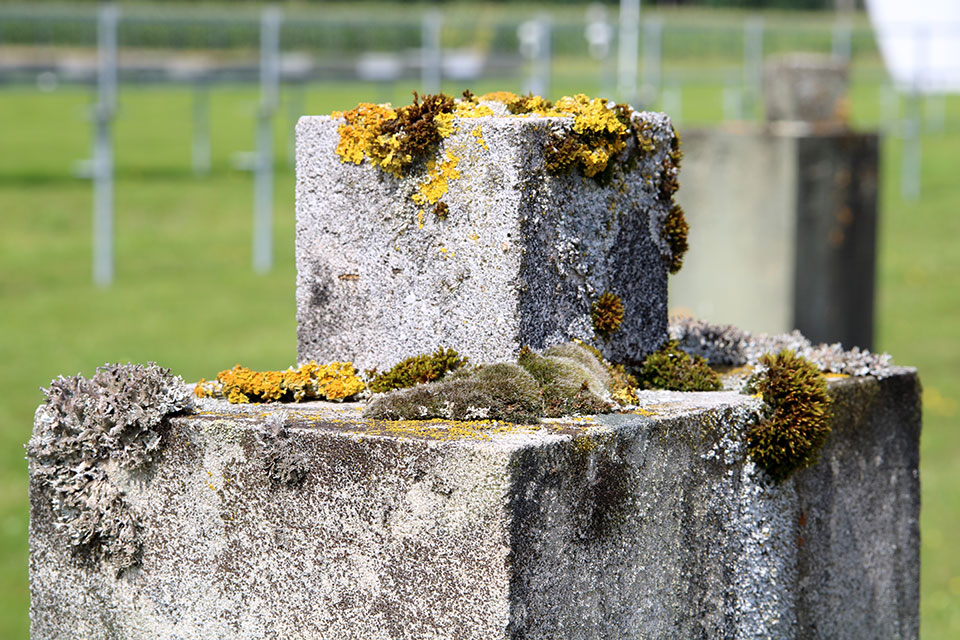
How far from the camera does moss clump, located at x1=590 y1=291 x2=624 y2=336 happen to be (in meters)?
4.09

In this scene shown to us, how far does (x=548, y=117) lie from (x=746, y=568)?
4.78 ft

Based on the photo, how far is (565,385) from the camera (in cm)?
358

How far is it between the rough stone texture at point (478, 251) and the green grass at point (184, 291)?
3.80 m

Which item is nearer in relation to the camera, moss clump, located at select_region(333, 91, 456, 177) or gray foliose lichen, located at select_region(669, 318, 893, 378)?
moss clump, located at select_region(333, 91, 456, 177)

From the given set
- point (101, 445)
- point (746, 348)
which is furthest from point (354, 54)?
point (101, 445)

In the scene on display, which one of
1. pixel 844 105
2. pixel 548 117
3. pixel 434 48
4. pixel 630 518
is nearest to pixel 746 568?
pixel 630 518

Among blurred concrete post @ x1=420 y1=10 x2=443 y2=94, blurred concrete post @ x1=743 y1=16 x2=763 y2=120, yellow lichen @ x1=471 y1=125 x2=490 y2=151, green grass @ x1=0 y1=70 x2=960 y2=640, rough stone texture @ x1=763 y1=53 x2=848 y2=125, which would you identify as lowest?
green grass @ x1=0 y1=70 x2=960 y2=640

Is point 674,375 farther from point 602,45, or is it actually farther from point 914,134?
point 914,134

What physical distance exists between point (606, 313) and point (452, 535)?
1208 millimetres

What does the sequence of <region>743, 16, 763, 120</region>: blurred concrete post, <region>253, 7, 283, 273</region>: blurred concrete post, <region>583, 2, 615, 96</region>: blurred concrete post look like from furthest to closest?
<region>743, 16, 763, 120</region>: blurred concrete post → <region>583, 2, 615, 96</region>: blurred concrete post → <region>253, 7, 283, 273</region>: blurred concrete post

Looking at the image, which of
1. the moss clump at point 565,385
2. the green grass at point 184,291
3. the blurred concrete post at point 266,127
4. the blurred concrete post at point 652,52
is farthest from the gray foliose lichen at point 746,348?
the blurred concrete post at point 652,52

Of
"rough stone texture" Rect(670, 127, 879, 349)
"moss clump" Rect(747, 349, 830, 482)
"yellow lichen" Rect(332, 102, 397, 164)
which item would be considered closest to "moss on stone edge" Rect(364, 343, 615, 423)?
"moss clump" Rect(747, 349, 830, 482)

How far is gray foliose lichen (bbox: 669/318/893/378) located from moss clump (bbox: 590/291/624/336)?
560 mm

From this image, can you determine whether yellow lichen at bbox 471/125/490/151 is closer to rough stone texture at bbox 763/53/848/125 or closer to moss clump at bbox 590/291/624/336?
moss clump at bbox 590/291/624/336
